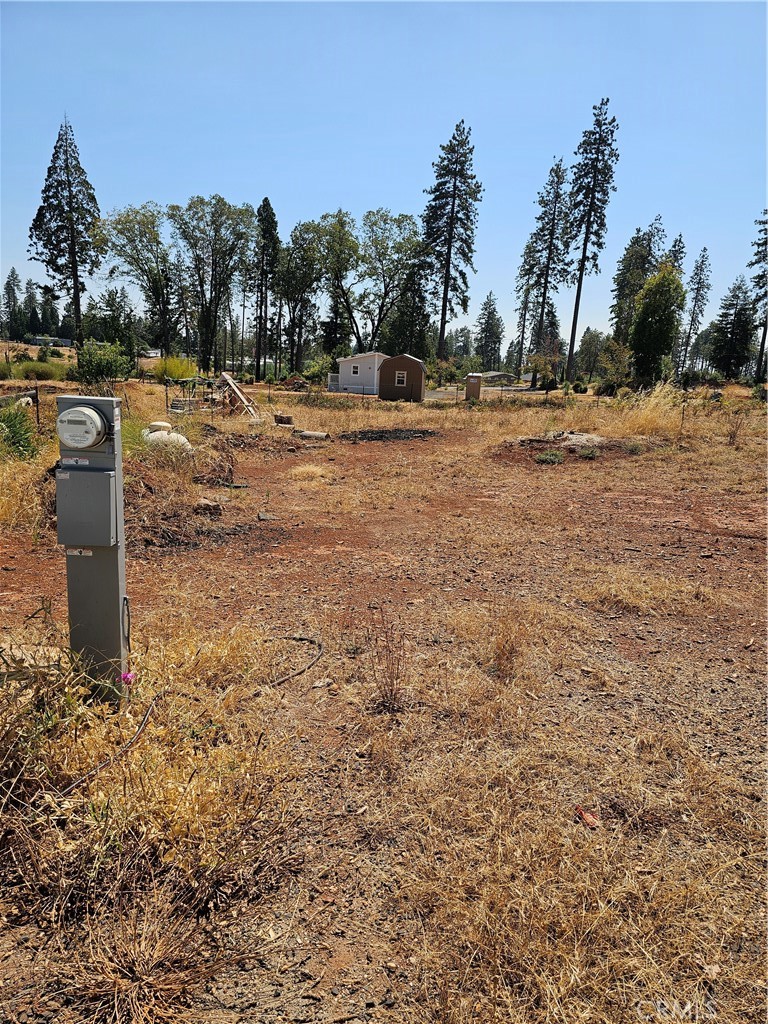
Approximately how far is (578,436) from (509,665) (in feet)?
38.1

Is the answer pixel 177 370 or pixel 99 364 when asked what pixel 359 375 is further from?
pixel 99 364

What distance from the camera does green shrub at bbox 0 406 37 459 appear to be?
742 cm

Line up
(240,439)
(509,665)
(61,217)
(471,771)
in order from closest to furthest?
(471,771)
(509,665)
(240,439)
(61,217)

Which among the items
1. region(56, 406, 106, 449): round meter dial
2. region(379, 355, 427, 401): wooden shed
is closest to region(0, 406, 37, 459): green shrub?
region(56, 406, 106, 449): round meter dial

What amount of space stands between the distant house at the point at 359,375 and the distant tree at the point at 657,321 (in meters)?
15.0

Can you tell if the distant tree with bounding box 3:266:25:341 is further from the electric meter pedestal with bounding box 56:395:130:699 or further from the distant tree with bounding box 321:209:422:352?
the electric meter pedestal with bounding box 56:395:130:699

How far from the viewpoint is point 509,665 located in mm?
3520

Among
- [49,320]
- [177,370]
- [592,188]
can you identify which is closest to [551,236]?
[592,188]

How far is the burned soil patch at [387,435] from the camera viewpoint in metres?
15.8

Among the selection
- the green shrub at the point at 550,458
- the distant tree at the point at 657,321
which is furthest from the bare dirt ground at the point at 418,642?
the distant tree at the point at 657,321

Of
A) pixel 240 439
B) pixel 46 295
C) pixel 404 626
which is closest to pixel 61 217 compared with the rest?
pixel 46 295

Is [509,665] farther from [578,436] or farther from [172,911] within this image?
[578,436]

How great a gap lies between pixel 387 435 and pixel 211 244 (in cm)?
3811

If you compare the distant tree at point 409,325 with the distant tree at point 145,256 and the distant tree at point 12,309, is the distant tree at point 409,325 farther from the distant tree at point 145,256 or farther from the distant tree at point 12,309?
the distant tree at point 12,309
